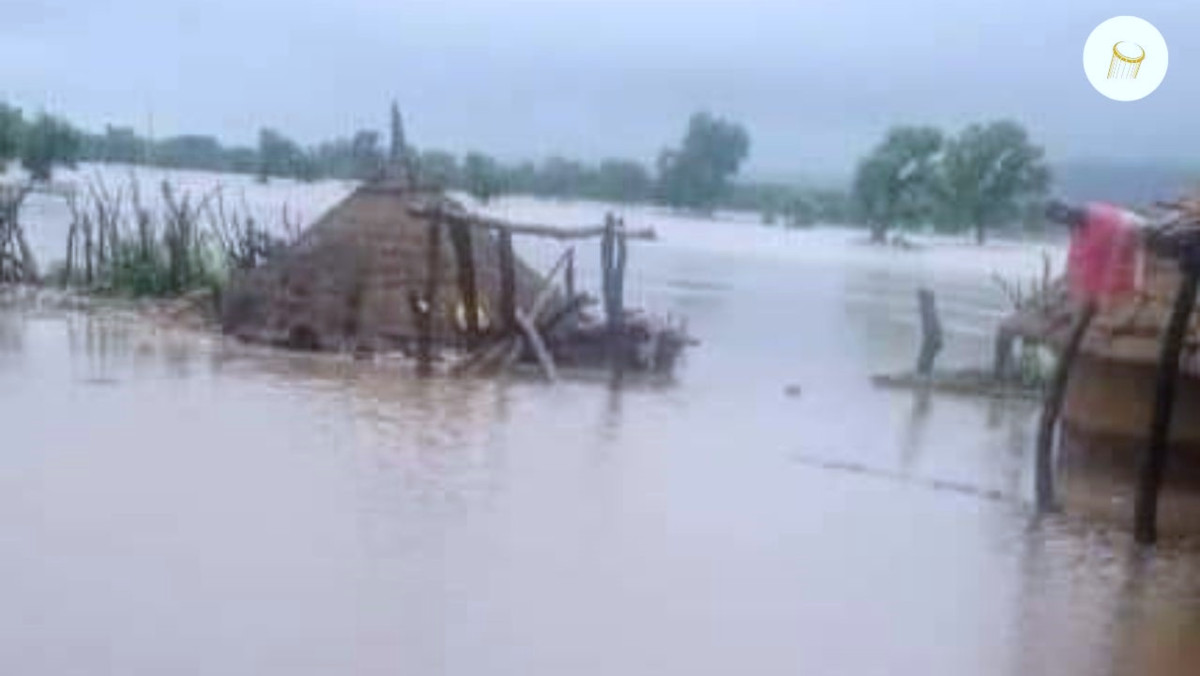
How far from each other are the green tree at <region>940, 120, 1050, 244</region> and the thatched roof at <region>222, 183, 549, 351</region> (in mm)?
49852

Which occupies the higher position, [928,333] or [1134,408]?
[1134,408]

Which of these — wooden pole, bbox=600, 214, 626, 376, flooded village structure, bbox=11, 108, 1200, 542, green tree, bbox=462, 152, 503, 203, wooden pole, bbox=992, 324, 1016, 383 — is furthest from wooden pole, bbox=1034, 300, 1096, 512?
green tree, bbox=462, 152, 503, 203

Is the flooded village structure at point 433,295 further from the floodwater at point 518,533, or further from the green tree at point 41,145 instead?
the green tree at point 41,145

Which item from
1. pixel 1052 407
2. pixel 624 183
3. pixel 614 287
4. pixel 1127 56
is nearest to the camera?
pixel 1127 56

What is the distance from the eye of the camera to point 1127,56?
11.1m

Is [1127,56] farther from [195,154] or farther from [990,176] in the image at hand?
[195,154]

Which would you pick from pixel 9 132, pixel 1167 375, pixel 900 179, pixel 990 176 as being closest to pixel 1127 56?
pixel 1167 375

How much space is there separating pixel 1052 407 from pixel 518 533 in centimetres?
472

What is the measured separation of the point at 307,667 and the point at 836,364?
22.2 meters

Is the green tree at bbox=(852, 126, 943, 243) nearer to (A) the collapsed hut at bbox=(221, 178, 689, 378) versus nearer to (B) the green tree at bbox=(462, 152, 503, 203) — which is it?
(B) the green tree at bbox=(462, 152, 503, 203)

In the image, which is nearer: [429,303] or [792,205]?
[429,303]

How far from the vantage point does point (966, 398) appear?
25453mm

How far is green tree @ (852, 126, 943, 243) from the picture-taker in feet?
275

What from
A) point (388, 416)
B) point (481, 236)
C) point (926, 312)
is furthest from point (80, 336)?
point (926, 312)
